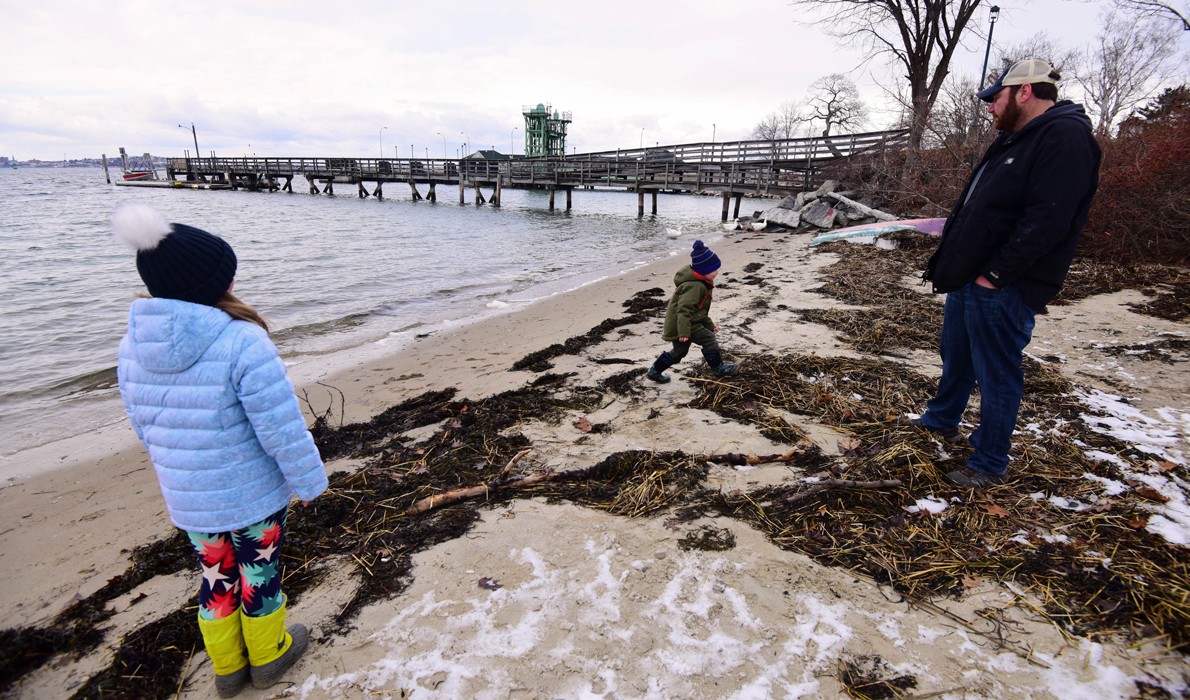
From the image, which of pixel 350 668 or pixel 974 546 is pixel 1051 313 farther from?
pixel 350 668

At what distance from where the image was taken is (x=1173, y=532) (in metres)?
2.39

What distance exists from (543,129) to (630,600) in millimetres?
97796

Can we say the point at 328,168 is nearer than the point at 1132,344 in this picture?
No

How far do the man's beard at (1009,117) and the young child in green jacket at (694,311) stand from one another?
192cm

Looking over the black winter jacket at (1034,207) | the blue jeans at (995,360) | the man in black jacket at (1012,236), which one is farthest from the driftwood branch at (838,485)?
the black winter jacket at (1034,207)

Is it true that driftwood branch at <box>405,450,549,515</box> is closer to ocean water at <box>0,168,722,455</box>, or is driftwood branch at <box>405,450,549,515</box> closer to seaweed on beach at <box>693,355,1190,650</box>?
seaweed on beach at <box>693,355,1190,650</box>

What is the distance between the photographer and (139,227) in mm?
1667

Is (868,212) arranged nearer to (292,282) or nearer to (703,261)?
(703,261)

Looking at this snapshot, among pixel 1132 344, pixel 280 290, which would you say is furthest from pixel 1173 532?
pixel 280 290

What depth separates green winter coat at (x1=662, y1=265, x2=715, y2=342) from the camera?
172 inches

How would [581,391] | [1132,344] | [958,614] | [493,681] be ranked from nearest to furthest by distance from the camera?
[493,681], [958,614], [581,391], [1132,344]

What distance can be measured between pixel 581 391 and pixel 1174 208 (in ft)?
32.8

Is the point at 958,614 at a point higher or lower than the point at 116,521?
higher

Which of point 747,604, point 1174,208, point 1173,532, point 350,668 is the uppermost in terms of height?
point 1174,208
